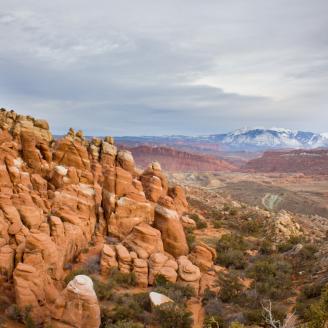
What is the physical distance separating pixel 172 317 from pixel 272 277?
320 inches

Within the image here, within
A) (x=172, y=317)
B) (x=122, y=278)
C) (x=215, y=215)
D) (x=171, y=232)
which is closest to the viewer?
(x=172, y=317)

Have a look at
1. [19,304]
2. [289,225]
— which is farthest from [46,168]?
[289,225]

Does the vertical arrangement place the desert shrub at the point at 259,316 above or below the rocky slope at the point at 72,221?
below

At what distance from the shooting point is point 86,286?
14.4 metres

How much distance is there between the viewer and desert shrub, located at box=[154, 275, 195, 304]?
17656 millimetres

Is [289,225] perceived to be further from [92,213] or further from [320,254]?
[92,213]

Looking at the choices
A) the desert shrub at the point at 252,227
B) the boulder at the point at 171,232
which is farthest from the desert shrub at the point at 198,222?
the boulder at the point at 171,232

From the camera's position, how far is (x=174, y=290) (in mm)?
18422

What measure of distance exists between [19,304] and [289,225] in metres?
25.7

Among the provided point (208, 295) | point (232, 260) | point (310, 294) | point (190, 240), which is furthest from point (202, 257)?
point (310, 294)

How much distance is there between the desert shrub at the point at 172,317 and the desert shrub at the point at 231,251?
853 cm

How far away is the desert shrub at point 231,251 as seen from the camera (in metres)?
23.7

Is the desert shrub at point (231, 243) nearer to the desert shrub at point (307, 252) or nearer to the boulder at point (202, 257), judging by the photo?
the boulder at point (202, 257)

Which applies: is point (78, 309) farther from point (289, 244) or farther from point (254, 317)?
point (289, 244)
